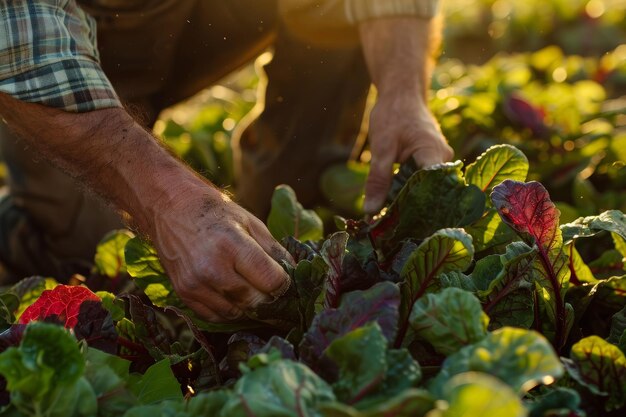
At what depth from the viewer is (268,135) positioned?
363 cm

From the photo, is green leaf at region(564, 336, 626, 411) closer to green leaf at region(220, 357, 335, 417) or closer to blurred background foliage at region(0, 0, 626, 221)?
green leaf at region(220, 357, 335, 417)

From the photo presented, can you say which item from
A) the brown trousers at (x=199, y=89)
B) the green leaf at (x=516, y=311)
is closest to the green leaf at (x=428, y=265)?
the green leaf at (x=516, y=311)

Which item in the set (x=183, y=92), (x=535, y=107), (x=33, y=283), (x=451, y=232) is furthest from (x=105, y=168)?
(x=535, y=107)

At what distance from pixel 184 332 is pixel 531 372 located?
3.87 ft

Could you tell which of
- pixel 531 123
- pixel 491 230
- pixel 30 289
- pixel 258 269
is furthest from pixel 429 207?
pixel 531 123

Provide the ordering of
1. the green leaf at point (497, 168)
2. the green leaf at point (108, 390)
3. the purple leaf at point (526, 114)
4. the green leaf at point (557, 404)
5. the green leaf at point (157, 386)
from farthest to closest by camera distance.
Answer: the purple leaf at point (526, 114) → the green leaf at point (497, 168) → the green leaf at point (157, 386) → the green leaf at point (108, 390) → the green leaf at point (557, 404)

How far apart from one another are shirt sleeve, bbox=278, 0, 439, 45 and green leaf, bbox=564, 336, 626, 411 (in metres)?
1.54

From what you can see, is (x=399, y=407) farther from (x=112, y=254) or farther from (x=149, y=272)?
(x=112, y=254)

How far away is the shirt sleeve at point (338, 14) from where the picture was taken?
260cm

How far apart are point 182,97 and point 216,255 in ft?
6.61

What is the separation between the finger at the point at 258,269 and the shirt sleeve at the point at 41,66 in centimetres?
55

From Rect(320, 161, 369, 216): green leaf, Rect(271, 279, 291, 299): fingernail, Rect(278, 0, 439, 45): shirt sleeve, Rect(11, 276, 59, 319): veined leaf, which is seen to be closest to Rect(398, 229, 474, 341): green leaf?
Rect(271, 279, 291, 299): fingernail

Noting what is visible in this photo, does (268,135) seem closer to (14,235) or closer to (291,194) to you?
(14,235)

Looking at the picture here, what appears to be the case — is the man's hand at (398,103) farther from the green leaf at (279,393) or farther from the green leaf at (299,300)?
the green leaf at (279,393)
